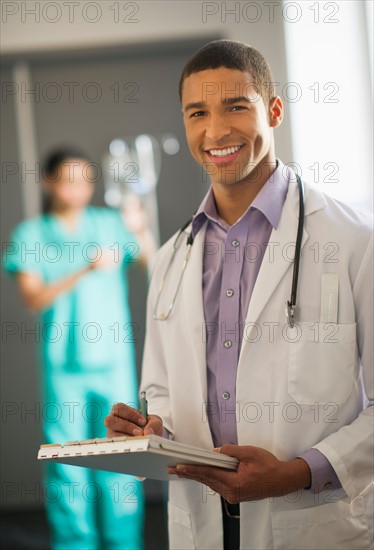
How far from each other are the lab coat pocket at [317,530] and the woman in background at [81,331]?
102 cm

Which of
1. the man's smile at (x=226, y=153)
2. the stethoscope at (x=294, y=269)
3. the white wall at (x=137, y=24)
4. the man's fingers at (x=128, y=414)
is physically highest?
the white wall at (x=137, y=24)

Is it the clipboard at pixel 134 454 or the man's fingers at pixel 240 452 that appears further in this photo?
the man's fingers at pixel 240 452

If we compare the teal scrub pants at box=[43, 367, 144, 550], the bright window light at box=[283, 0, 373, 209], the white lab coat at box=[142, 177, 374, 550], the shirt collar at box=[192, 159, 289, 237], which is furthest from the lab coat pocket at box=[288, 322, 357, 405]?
the teal scrub pants at box=[43, 367, 144, 550]

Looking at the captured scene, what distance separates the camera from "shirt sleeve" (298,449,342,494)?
1.29 m

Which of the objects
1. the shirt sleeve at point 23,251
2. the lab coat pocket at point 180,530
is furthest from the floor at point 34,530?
the lab coat pocket at point 180,530

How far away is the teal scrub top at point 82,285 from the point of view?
7.63 ft

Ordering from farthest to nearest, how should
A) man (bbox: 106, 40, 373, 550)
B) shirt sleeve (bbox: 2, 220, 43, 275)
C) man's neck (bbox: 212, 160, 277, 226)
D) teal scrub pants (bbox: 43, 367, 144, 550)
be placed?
shirt sleeve (bbox: 2, 220, 43, 275) → teal scrub pants (bbox: 43, 367, 144, 550) → man's neck (bbox: 212, 160, 277, 226) → man (bbox: 106, 40, 373, 550)

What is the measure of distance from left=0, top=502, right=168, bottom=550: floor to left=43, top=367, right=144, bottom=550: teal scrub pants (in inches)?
3.1

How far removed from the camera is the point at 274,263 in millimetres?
1422

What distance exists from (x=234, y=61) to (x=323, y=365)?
0.67 meters

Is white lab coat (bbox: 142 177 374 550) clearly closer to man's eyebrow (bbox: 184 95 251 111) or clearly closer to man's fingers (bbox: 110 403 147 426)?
man's fingers (bbox: 110 403 147 426)

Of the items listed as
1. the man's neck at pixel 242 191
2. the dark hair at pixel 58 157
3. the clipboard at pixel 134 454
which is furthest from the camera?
the dark hair at pixel 58 157

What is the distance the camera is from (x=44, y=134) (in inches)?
102

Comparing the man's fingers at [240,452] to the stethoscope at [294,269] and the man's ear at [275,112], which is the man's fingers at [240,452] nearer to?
the stethoscope at [294,269]
